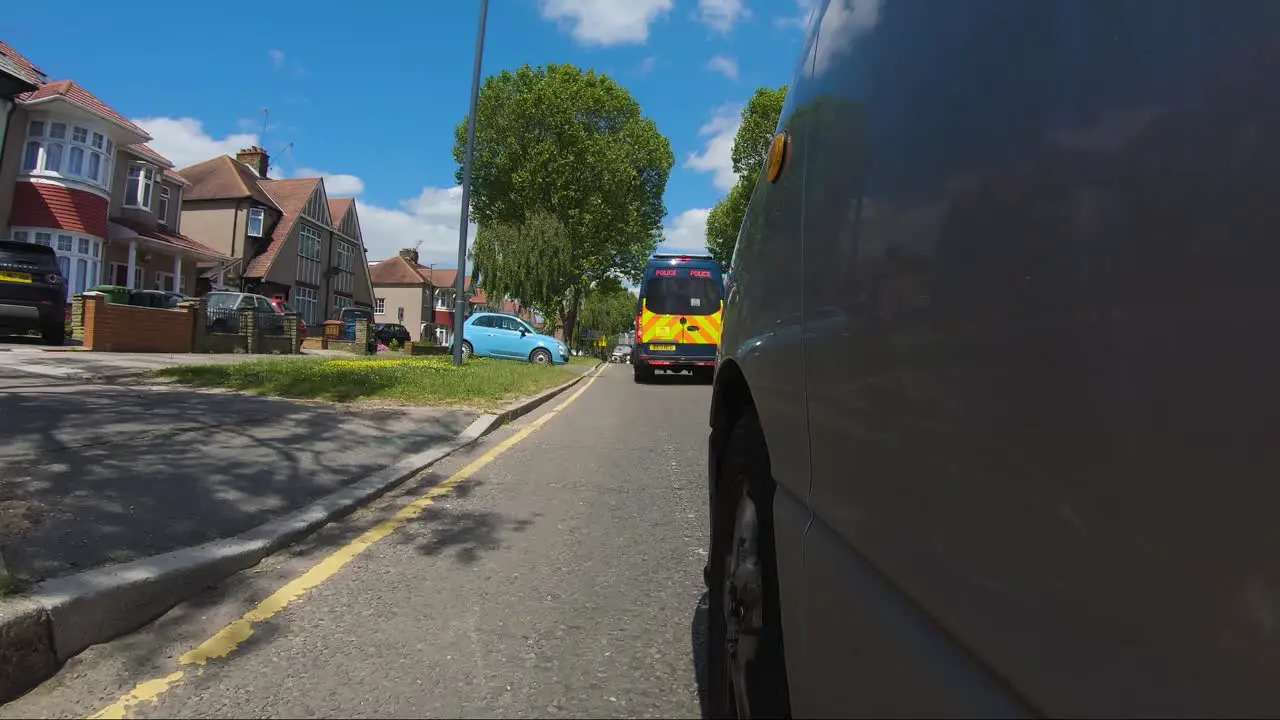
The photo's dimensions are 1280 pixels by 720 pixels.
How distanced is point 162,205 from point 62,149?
6.72m

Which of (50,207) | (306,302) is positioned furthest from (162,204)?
(306,302)

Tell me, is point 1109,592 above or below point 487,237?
below

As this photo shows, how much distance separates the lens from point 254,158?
42781mm

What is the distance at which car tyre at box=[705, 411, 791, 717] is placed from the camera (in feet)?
6.15

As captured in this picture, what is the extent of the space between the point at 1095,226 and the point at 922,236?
348 millimetres

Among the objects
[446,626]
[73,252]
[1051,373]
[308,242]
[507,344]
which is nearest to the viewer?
[1051,373]

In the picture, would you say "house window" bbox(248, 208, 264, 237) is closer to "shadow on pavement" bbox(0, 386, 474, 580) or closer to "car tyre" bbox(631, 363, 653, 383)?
"car tyre" bbox(631, 363, 653, 383)

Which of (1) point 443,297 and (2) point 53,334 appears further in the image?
(1) point 443,297

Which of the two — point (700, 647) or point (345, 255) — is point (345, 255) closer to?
point (345, 255)

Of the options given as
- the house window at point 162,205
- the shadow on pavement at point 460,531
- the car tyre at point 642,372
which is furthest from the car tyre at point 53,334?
the house window at point 162,205

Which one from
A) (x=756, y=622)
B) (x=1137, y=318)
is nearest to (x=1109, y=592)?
(x=1137, y=318)

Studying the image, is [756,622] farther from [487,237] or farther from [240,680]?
[487,237]

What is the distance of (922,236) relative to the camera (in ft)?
3.91

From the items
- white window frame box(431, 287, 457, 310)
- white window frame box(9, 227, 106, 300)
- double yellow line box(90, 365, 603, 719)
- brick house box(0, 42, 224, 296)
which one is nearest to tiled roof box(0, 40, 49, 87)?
brick house box(0, 42, 224, 296)
